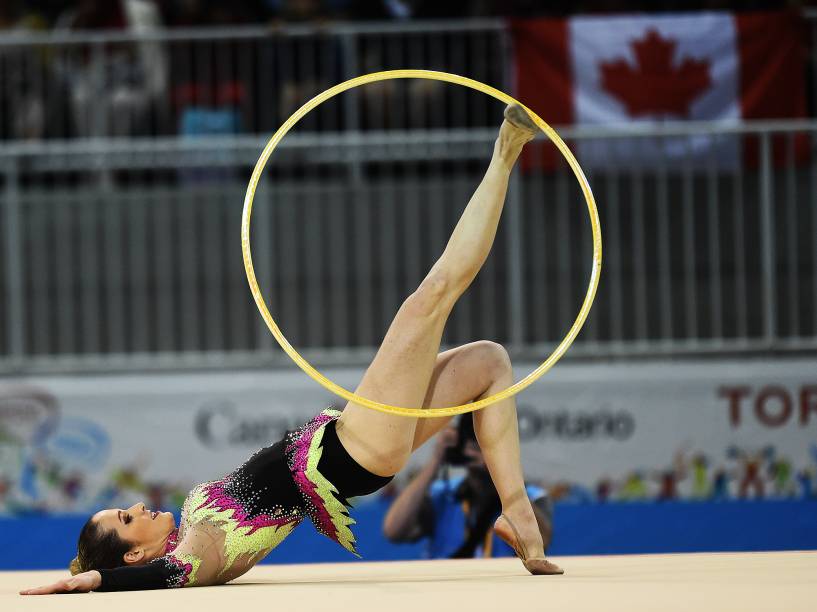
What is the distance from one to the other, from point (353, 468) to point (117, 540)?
724 mm

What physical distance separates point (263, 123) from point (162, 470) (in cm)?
197

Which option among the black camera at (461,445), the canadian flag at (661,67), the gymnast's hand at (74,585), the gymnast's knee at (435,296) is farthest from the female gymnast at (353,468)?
the canadian flag at (661,67)

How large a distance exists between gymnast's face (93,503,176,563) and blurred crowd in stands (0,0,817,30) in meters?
4.25

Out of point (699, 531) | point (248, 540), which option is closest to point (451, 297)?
point (248, 540)

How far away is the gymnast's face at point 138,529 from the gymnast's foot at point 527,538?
102cm

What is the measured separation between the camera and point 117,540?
4.04 metres

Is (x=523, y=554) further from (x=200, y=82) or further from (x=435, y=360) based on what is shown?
(x=200, y=82)

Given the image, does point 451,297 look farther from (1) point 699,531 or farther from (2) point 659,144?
(2) point 659,144

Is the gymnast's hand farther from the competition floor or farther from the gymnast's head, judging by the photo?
the gymnast's head

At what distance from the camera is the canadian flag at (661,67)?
7270 millimetres

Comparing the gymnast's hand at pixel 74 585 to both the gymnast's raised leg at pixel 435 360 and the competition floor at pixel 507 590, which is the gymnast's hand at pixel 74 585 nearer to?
the competition floor at pixel 507 590

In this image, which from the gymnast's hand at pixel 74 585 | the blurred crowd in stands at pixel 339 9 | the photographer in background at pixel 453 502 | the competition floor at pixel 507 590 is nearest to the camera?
the competition floor at pixel 507 590

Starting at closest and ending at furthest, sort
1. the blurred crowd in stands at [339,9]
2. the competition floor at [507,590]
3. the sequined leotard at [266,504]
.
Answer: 1. the competition floor at [507,590]
2. the sequined leotard at [266,504]
3. the blurred crowd in stands at [339,9]

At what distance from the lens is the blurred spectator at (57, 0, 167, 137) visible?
7406mm
